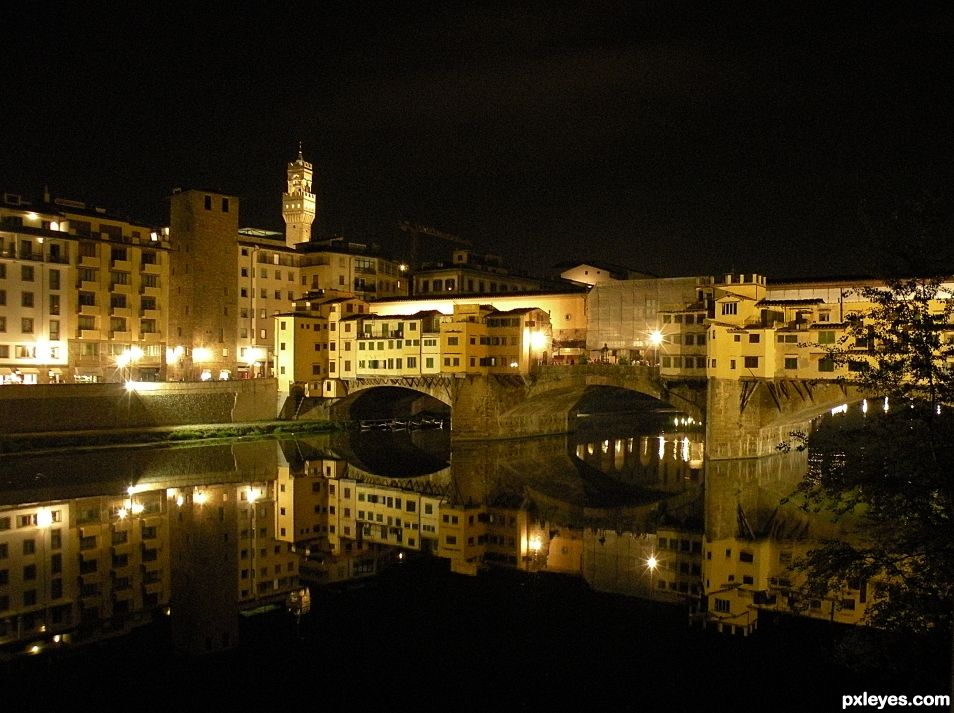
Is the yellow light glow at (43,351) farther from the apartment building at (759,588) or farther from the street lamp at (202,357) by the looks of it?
the apartment building at (759,588)

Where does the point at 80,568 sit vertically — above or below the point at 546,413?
below

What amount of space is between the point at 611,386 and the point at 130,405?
2835cm

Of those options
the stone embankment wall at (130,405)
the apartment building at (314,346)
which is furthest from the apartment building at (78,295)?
the apartment building at (314,346)

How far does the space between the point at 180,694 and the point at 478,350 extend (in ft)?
116

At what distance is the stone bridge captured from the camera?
35.6m

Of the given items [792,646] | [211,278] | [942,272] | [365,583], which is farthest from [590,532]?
[211,278]

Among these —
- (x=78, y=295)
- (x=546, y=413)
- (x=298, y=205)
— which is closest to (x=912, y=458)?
(x=546, y=413)

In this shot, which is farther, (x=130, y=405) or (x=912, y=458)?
(x=130, y=405)

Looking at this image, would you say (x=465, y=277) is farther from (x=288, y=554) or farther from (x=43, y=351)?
(x=288, y=554)

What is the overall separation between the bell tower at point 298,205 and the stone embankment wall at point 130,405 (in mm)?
34198

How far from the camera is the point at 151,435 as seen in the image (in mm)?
41781

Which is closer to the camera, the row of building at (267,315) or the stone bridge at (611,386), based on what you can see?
the stone bridge at (611,386)

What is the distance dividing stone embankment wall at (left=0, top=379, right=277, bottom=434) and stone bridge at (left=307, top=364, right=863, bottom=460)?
4.50 metres

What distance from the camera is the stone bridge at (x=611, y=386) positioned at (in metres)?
35.6
